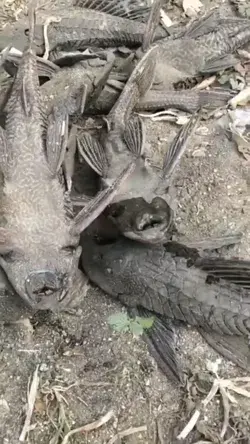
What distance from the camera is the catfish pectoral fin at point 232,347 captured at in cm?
385

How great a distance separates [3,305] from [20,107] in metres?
1.08

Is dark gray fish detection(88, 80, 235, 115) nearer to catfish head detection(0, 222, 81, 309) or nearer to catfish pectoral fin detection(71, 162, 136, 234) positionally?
catfish pectoral fin detection(71, 162, 136, 234)

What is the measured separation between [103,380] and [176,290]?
0.60 m

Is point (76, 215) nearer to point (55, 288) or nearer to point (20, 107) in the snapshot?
point (55, 288)

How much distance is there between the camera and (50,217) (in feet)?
12.3

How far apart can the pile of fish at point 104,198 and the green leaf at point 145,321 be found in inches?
1.5

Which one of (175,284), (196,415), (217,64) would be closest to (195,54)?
(217,64)

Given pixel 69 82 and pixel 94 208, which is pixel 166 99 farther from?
pixel 94 208

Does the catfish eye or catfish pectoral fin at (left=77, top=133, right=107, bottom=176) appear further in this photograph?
catfish pectoral fin at (left=77, top=133, right=107, bottom=176)

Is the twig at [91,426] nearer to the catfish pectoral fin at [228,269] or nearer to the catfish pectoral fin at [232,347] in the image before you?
the catfish pectoral fin at [232,347]

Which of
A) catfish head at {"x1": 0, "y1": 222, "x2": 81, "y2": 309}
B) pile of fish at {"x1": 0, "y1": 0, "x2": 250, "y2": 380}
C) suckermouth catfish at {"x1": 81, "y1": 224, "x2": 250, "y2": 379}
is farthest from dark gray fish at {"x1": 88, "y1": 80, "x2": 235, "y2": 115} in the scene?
catfish head at {"x1": 0, "y1": 222, "x2": 81, "y2": 309}

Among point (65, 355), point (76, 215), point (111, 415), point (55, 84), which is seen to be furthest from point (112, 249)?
point (55, 84)

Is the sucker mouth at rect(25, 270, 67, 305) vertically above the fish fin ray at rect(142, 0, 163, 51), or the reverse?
the fish fin ray at rect(142, 0, 163, 51)

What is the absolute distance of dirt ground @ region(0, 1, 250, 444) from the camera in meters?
3.67
